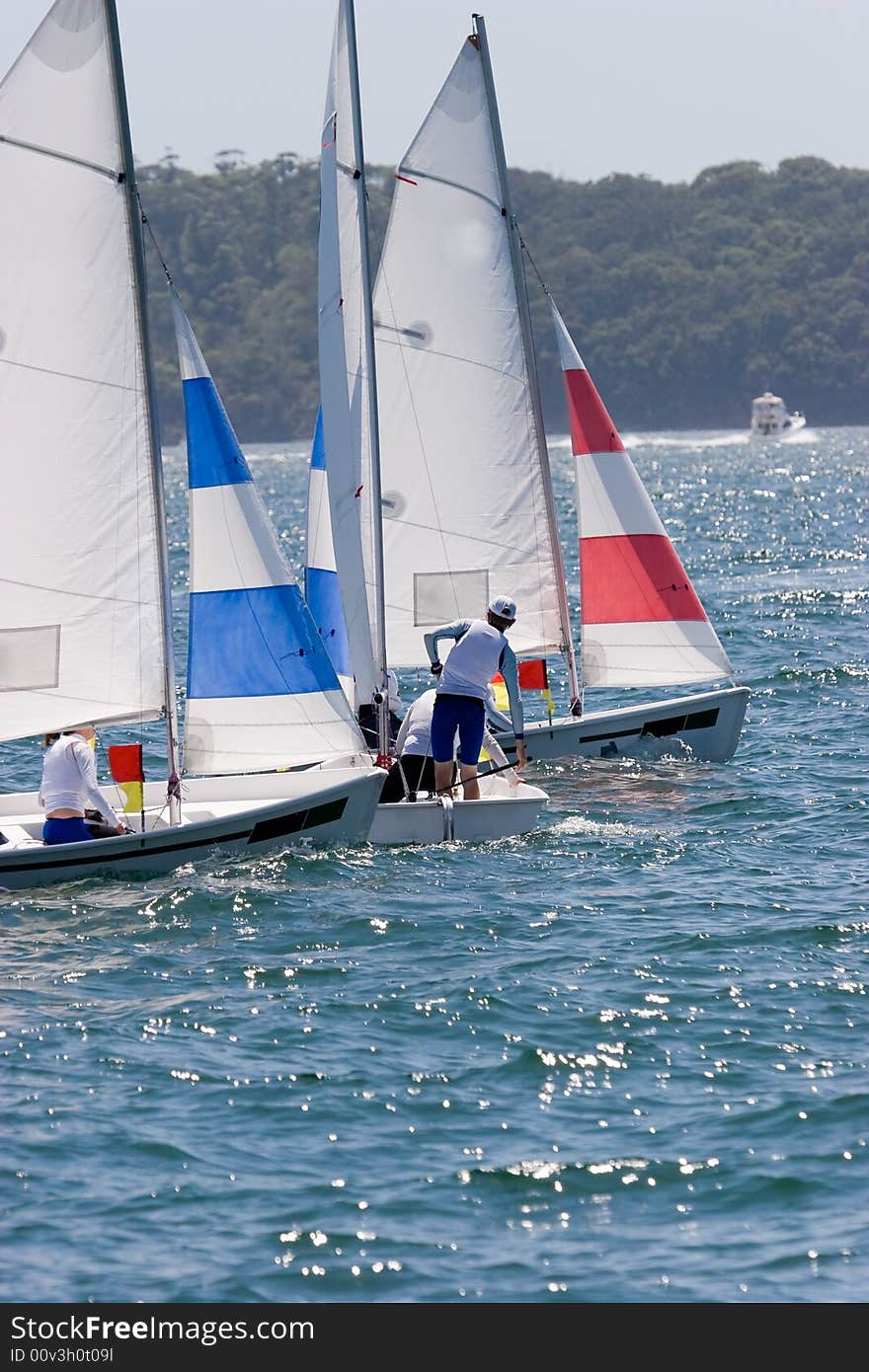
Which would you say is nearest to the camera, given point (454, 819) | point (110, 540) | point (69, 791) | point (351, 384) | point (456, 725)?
point (69, 791)

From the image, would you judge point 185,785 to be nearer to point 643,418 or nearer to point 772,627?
point 772,627

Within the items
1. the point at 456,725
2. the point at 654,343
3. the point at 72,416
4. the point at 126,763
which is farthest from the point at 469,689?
the point at 654,343

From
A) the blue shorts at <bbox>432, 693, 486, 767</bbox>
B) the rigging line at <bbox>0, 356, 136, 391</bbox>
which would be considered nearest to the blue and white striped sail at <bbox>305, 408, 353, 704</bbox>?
the blue shorts at <bbox>432, 693, 486, 767</bbox>

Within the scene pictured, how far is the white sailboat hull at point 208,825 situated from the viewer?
13469 millimetres

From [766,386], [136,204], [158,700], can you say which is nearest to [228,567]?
[158,700]

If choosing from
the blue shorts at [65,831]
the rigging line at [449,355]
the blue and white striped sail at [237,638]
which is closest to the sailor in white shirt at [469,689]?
the blue and white striped sail at [237,638]

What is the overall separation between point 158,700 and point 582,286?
18406 cm

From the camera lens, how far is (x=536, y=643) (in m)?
19.3

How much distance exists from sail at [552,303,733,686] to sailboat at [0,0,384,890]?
185 inches

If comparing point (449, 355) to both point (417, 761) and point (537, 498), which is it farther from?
point (417, 761)

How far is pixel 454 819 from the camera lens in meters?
15.2

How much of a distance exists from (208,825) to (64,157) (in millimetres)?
4747

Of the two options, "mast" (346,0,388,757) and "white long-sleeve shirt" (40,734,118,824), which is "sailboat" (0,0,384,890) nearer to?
"white long-sleeve shirt" (40,734,118,824)

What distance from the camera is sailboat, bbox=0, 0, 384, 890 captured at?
13.5m
